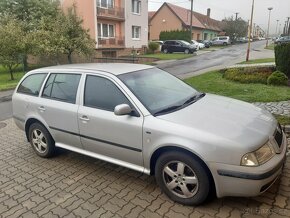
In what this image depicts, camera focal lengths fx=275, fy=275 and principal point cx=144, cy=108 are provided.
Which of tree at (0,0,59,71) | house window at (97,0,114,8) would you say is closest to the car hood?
tree at (0,0,59,71)

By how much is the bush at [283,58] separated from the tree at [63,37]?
12382 mm

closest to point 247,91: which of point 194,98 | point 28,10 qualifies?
point 194,98

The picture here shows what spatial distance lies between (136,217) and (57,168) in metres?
1.86

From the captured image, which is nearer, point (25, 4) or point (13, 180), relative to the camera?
point (13, 180)

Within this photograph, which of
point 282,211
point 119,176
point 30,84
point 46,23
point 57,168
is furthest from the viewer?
point 46,23

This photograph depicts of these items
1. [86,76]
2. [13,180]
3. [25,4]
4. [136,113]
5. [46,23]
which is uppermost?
[25,4]

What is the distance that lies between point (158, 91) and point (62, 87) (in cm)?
157

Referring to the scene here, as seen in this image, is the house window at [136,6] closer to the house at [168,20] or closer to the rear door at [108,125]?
the house at [168,20]

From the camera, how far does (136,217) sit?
3070 millimetres

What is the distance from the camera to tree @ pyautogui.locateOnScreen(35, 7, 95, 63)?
17425 millimetres

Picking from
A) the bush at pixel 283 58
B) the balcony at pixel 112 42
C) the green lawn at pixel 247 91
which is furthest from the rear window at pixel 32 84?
the balcony at pixel 112 42

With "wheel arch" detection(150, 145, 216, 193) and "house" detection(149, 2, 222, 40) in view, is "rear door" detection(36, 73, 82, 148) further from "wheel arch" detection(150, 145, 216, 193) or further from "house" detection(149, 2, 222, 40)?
"house" detection(149, 2, 222, 40)

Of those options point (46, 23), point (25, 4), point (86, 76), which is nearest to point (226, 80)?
point (86, 76)

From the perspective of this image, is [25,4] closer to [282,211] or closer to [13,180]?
[13,180]
